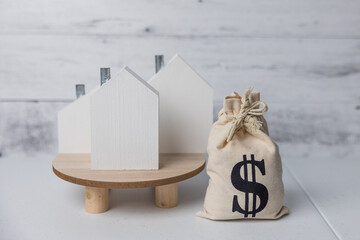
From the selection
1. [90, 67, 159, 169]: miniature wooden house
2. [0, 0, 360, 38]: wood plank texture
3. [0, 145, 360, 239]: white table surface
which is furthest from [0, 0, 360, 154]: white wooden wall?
[90, 67, 159, 169]: miniature wooden house

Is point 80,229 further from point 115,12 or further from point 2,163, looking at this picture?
point 115,12

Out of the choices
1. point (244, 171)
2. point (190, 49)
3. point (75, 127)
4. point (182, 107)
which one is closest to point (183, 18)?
point (190, 49)

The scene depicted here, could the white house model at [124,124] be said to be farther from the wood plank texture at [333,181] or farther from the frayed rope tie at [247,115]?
the wood plank texture at [333,181]

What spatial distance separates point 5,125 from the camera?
4.75 feet

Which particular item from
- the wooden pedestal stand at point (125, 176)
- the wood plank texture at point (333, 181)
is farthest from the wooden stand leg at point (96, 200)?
the wood plank texture at point (333, 181)

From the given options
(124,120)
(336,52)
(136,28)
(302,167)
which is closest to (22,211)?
(124,120)

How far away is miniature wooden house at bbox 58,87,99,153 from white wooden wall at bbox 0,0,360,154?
1.09 ft

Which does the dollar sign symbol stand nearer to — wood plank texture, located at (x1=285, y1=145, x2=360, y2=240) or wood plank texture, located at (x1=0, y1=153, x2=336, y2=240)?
wood plank texture, located at (x1=0, y1=153, x2=336, y2=240)

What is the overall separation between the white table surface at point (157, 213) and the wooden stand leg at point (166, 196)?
0.05ft

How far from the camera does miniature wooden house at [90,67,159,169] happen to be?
969 millimetres

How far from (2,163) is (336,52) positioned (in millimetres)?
1032

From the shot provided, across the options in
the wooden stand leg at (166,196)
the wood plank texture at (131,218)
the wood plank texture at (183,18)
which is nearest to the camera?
the wood plank texture at (131,218)

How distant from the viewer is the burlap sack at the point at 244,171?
0.95m

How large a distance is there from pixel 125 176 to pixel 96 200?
0.10 metres
